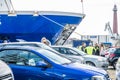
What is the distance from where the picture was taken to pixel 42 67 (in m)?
9.34

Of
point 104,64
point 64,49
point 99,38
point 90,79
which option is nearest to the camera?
point 90,79

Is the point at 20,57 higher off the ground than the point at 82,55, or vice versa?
the point at 20,57

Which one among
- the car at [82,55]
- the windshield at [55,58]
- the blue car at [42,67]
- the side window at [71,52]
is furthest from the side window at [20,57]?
the side window at [71,52]

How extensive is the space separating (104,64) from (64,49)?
266 cm

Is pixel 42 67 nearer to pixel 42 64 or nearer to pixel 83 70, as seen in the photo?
pixel 42 64

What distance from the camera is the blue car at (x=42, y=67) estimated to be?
9.09 meters

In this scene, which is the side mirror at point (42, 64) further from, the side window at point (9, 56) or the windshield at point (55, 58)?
the side window at point (9, 56)

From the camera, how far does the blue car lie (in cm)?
909

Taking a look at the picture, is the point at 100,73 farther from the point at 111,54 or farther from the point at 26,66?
the point at 111,54

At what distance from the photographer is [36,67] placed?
30.9 ft

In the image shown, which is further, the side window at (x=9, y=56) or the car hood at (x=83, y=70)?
the side window at (x=9, y=56)

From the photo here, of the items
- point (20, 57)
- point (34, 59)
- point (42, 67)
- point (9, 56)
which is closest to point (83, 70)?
point (42, 67)

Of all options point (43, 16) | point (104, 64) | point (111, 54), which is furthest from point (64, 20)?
point (104, 64)

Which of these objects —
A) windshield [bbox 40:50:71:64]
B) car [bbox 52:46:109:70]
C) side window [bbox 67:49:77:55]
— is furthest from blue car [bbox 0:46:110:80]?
side window [bbox 67:49:77:55]
